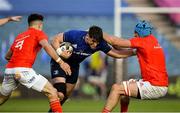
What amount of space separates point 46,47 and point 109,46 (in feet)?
4.65

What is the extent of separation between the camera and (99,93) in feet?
77.2

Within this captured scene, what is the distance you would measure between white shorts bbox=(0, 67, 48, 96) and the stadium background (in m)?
10.2

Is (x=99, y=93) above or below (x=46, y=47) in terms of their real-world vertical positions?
below

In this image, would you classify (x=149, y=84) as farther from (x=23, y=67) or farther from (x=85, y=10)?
(x=85, y=10)

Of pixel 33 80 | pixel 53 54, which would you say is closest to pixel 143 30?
pixel 53 54

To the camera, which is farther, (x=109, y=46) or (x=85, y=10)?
(x=85, y=10)

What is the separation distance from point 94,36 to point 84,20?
36.0 feet

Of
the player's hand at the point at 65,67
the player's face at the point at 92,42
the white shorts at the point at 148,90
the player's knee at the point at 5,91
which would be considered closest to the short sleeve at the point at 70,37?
the player's face at the point at 92,42

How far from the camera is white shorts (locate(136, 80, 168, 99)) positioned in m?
12.6

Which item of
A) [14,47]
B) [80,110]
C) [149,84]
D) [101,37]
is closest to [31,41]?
[14,47]

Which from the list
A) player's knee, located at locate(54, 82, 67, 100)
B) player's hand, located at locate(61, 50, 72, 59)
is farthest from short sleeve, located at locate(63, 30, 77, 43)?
player's knee, located at locate(54, 82, 67, 100)

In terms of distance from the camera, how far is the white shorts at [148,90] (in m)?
12.6

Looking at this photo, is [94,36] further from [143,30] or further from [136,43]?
[143,30]

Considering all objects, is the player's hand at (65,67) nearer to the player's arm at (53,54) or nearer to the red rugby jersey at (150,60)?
the player's arm at (53,54)
